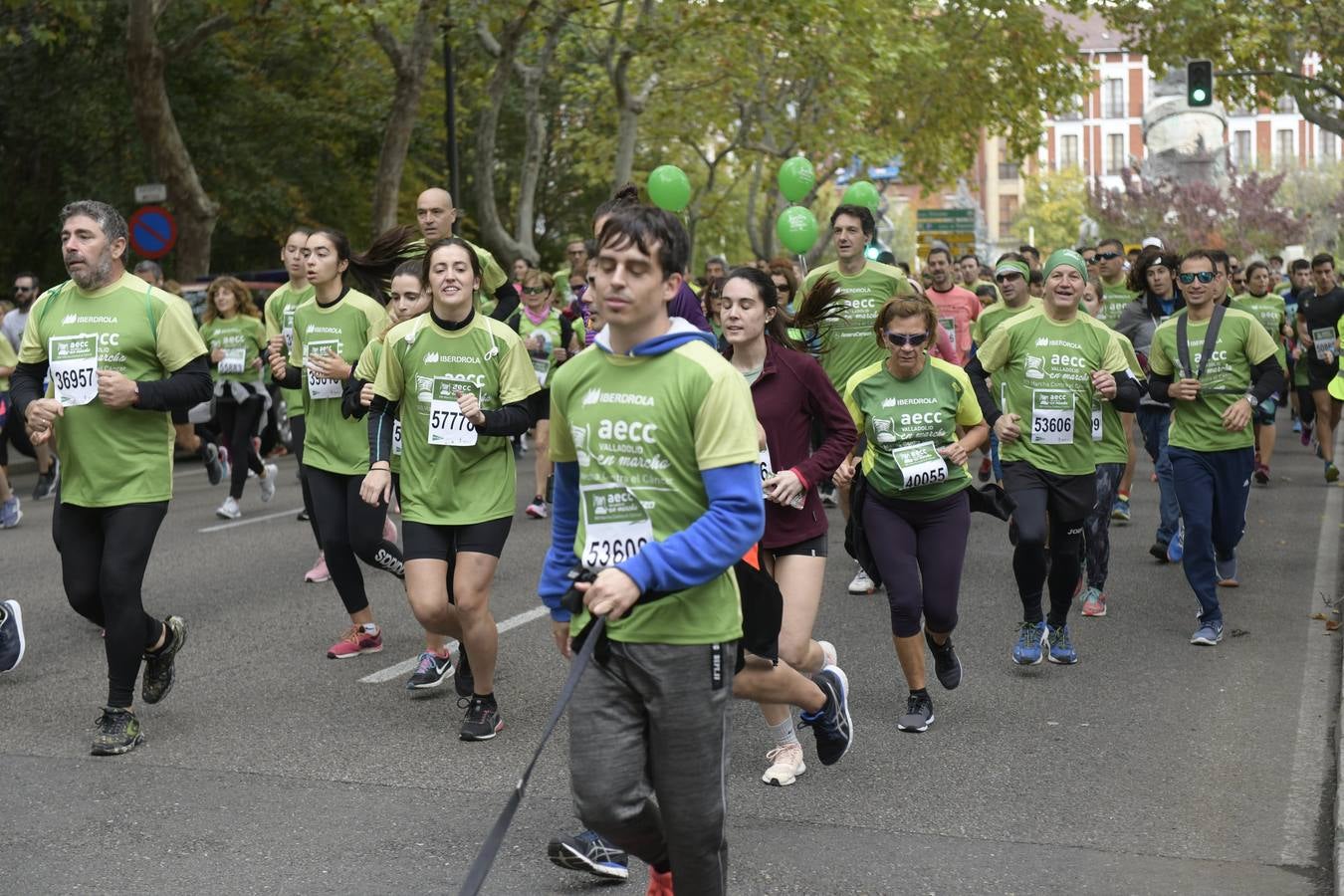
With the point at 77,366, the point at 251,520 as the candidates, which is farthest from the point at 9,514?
the point at 77,366

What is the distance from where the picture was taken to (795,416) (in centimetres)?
614

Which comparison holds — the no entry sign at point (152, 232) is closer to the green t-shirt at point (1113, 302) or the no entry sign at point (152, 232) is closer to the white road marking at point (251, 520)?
the white road marking at point (251, 520)

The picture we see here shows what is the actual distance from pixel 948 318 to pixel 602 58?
1688 centimetres

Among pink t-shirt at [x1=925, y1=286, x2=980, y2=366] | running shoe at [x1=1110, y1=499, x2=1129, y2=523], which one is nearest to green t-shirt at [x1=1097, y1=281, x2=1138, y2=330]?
pink t-shirt at [x1=925, y1=286, x2=980, y2=366]

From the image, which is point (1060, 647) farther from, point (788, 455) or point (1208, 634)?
point (788, 455)

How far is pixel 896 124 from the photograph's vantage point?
43969 mm

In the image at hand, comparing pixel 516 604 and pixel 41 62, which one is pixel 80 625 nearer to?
pixel 516 604

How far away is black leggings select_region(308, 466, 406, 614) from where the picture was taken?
775 centimetres

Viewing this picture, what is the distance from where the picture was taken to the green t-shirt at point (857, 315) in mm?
9289

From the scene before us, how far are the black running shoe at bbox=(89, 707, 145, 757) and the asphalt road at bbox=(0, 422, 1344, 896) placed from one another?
7 cm

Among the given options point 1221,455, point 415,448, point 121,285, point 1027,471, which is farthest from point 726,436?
point 1221,455

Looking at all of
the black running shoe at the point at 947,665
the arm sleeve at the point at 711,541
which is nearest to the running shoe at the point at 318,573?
the black running shoe at the point at 947,665

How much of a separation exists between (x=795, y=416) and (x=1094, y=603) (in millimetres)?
3709

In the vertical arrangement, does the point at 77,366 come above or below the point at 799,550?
above
